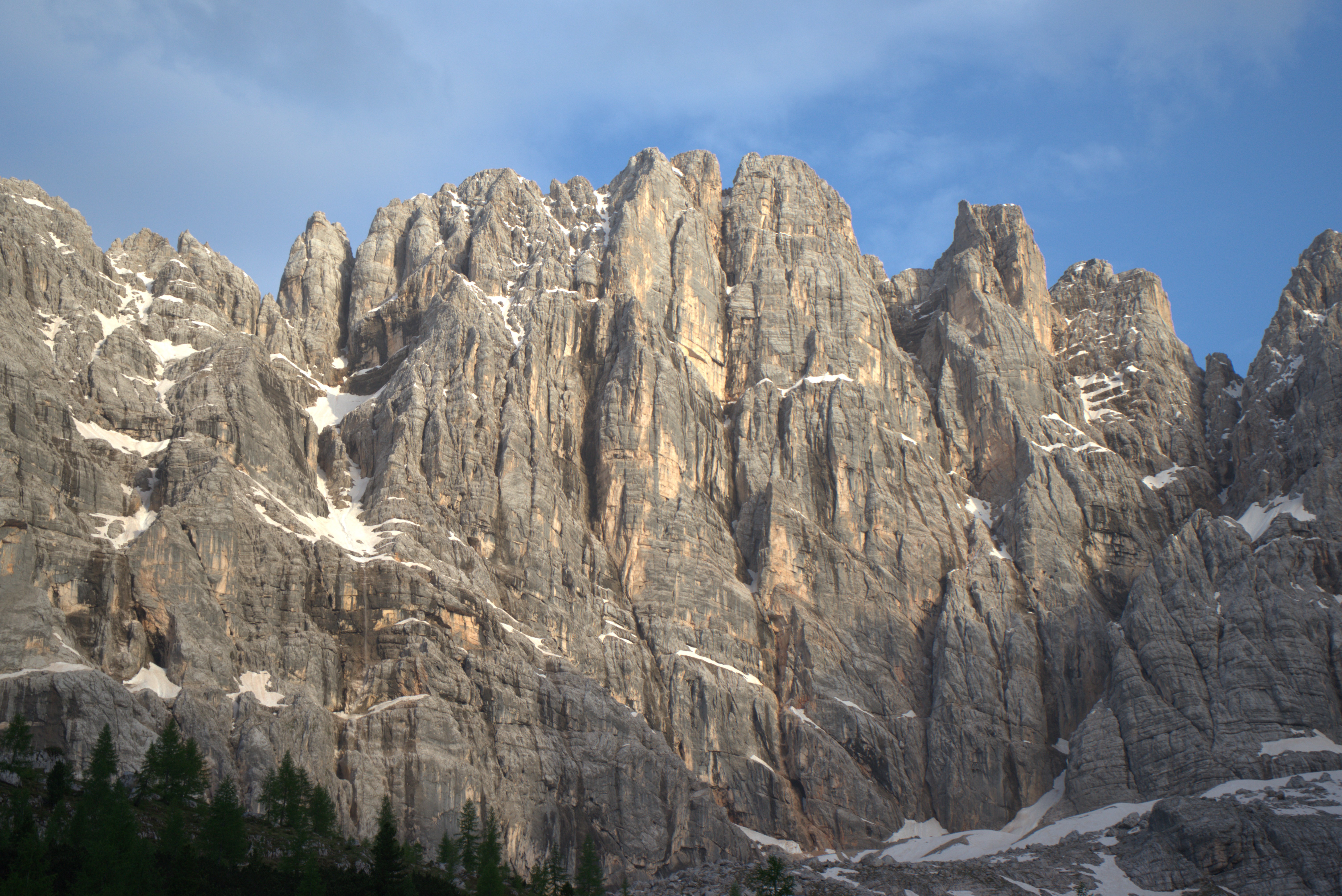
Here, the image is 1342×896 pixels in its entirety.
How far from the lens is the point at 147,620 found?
4948 inches

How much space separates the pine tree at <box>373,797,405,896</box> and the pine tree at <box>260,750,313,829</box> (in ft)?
33.4

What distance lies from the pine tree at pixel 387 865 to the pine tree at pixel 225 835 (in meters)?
9.17

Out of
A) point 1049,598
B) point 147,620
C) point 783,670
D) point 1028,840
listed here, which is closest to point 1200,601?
point 1049,598

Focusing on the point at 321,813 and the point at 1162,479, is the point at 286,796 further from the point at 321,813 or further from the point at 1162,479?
the point at 1162,479

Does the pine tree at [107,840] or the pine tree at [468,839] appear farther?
the pine tree at [468,839]

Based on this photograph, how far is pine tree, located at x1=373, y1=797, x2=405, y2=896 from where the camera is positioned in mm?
87750

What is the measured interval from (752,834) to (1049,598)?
51106 mm

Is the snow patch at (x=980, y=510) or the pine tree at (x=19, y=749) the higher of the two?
the snow patch at (x=980, y=510)

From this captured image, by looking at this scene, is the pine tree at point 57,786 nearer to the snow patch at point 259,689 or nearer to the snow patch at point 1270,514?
the snow patch at point 259,689

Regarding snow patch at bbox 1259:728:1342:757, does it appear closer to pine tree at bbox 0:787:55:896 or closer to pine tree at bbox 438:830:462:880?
pine tree at bbox 438:830:462:880

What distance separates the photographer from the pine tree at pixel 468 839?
4257 inches

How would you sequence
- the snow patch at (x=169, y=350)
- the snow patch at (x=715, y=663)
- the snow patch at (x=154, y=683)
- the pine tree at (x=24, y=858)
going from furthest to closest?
the snow patch at (x=169, y=350), the snow patch at (x=715, y=663), the snow patch at (x=154, y=683), the pine tree at (x=24, y=858)

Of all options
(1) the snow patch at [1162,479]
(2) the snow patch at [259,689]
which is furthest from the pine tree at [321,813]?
(1) the snow patch at [1162,479]

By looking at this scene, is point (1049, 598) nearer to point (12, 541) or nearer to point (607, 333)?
point (607, 333)
